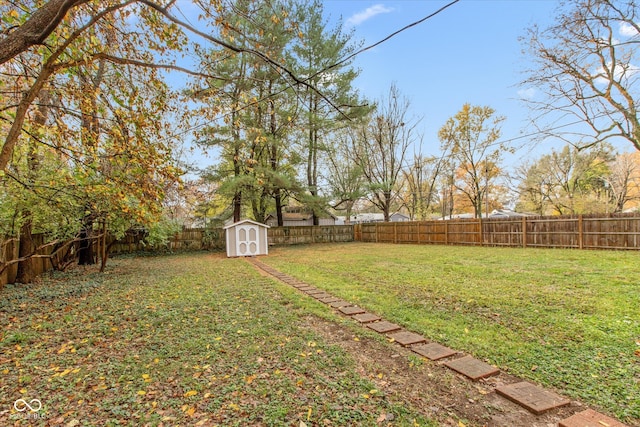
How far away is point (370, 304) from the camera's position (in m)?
4.06

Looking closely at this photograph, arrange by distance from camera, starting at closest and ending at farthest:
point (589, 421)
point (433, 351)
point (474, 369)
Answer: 1. point (589, 421)
2. point (474, 369)
3. point (433, 351)

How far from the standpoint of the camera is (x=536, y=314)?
3416 mm

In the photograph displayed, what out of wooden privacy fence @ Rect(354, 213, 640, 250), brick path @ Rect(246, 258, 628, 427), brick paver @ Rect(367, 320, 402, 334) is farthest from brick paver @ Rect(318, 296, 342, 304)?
wooden privacy fence @ Rect(354, 213, 640, 250)

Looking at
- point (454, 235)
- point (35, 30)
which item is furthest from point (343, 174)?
Result: point (35, 30)

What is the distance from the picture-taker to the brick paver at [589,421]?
1627 millimetres

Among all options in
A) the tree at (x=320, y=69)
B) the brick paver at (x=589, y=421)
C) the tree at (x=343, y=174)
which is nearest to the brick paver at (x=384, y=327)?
the brick paver at (x=589, y=421)

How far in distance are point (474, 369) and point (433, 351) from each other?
38 centimetres

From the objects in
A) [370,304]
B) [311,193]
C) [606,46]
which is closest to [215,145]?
[311,193]

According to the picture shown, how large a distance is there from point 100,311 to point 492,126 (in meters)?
22.7

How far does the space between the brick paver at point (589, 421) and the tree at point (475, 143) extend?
20653 millimetres

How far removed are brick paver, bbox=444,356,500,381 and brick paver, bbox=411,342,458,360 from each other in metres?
0.11

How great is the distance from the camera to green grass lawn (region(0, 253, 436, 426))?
180 cm

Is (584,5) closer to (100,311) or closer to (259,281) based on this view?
(259,281)

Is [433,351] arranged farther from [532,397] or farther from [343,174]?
[343,174]
